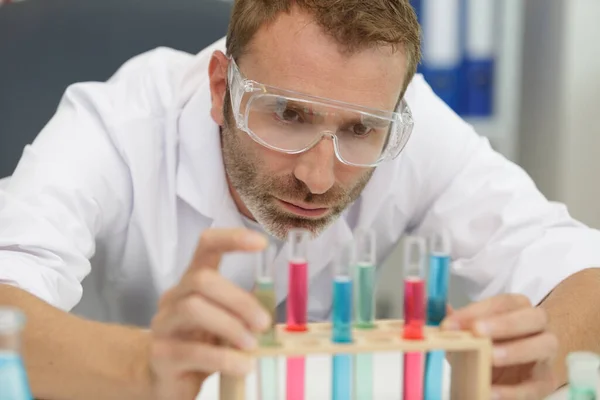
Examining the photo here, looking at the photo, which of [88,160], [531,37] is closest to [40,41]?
[88,160]

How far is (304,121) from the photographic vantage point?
1.15 metres

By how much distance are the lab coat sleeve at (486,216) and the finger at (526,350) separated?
0.35 m

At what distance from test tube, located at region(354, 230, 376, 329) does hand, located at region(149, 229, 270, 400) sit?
4.3 inches

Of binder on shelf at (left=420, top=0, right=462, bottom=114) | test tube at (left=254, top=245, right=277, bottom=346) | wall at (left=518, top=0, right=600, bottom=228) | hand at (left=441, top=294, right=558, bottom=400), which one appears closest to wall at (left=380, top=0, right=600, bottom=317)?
wall at (left=518, top=0, right=600, bottom=228)

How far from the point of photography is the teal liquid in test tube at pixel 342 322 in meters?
0.82

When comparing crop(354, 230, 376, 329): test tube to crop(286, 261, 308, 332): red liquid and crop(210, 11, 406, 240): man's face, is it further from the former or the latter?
crop(210, 11, 406, 240): man's face

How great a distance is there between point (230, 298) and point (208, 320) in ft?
0.09

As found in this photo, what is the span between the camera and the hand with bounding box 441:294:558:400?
0.87 m

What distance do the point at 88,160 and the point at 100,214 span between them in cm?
9

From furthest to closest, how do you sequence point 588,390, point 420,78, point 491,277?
point 420,78 → point 491,277 → point 588,390

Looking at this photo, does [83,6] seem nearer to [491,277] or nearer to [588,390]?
[491,277]

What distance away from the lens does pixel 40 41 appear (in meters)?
1.54

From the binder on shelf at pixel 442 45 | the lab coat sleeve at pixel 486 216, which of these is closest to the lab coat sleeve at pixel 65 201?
the lab coat sleeve at pixel 486 216

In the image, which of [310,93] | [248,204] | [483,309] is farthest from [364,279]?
[248,204]
